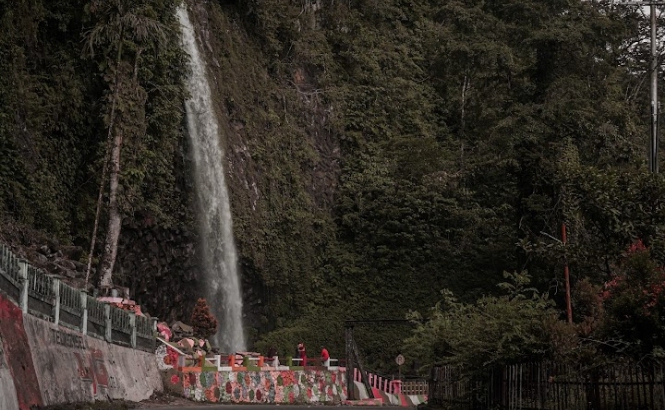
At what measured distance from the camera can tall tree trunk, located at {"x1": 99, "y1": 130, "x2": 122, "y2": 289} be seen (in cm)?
3281

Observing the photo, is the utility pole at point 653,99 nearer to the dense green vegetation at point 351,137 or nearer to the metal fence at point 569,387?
the dense green vegetation at point 351,137

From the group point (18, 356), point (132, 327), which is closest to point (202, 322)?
point (132, 327)

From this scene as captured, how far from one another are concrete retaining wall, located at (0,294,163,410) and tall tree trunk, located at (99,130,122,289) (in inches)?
367

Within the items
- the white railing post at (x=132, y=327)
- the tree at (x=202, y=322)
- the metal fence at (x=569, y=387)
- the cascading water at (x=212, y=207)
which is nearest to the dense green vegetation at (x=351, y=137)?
the cascading water at (x=212, y=207)

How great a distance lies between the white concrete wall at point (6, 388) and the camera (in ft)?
37.7

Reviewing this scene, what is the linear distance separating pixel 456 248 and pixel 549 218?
28.8ft

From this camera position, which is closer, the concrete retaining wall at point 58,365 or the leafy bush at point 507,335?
the concrete retaining wall at point 58,365

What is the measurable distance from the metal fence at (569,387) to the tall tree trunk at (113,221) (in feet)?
53.5

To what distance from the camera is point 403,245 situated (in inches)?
1921

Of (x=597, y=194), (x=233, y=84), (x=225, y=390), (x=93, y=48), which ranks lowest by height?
(x=225, y=390)

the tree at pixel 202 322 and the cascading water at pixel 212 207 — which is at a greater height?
the cascading water at pixel 212 207

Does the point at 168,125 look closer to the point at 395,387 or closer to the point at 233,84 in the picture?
the point at 233,84

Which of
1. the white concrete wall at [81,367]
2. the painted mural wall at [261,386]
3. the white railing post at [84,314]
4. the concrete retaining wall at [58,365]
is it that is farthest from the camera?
the painted mural wall at [261,386]

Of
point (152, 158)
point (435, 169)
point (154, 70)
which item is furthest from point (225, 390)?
point (435, 169)
